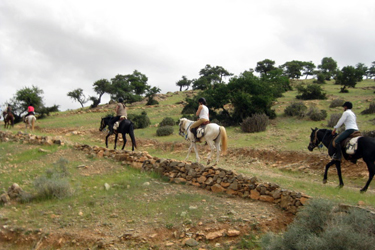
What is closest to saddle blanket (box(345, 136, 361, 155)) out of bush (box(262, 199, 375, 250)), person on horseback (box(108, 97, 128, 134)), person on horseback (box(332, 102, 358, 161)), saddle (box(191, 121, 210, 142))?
person on horseback (box(332, 102, 358, 161))

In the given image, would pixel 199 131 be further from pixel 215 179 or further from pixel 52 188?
pixel 52 188

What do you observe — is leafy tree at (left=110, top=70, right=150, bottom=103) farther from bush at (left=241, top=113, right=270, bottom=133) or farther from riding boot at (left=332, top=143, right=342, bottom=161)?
riding boot at (left=332, top=143, right=342, bottom=161)

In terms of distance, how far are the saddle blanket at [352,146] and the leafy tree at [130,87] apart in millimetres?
37170

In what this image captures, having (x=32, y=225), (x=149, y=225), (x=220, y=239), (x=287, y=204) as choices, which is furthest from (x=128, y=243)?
(x=287, y=204)

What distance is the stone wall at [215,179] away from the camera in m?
7.77

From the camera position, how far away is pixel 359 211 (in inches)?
215

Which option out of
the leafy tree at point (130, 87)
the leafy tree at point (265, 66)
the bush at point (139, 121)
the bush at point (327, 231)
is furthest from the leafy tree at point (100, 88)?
the bush at point (327, 231)

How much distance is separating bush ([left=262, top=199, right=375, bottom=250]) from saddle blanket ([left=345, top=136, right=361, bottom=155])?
10.9ft

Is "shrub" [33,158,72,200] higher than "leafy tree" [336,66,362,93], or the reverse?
"leafy tree" [336,66,362,93]

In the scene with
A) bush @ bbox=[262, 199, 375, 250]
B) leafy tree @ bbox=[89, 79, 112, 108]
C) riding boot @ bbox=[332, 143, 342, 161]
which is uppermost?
leafy tree @ bbox=[89, 79, 112, 108]

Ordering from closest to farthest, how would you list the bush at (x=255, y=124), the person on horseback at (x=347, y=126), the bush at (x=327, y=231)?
1. the bush at (x=327, y=231)
2. the person on horseback at (x=347, y=126)
3. the bush at (x=255, y=124)

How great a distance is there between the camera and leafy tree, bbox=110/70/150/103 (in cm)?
4358

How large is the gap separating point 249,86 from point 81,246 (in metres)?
20.6

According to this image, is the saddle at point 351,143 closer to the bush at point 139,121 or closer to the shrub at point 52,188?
the shrub at point 52,188
